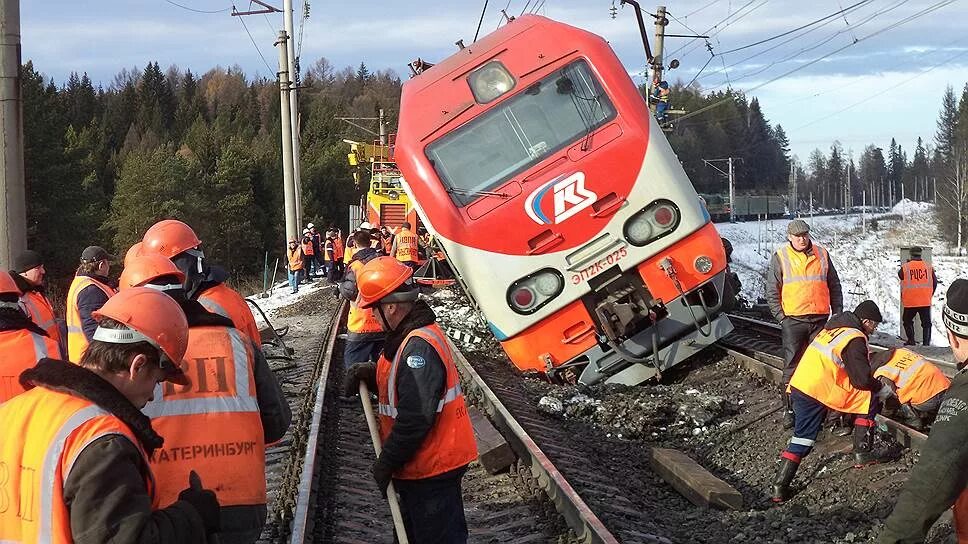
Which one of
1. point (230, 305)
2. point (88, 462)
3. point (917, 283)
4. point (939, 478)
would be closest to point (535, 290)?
point (230, 305)

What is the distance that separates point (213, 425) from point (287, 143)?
23.4 metres

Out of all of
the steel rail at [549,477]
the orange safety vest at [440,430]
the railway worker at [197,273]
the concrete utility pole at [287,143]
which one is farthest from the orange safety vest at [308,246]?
the orange safety vest at [440,430]

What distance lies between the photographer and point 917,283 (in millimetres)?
12320

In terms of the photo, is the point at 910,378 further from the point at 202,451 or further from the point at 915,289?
the point at 915,289

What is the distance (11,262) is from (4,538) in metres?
4.86

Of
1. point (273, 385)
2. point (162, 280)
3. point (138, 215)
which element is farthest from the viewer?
point (138, 215)

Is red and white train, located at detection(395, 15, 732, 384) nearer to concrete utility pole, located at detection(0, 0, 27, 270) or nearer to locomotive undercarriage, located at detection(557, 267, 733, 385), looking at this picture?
locomotive undercarriage, located at detection(557, 267, 733, 385)

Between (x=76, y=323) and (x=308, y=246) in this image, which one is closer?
(x=76, y=323)

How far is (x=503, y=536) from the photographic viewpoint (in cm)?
514

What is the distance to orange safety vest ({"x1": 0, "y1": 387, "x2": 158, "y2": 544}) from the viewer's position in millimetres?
2031

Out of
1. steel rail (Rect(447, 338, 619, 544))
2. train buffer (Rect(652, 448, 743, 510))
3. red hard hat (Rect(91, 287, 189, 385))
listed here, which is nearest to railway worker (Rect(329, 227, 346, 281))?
steel rail (Rect(447, 338, 619, 544))

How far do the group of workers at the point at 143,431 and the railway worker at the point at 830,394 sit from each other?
384 cm

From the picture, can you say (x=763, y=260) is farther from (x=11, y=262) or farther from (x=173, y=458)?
(x=173, y=458)

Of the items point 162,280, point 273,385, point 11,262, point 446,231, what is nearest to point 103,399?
point 273,385
